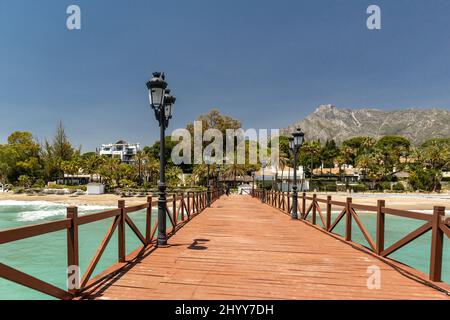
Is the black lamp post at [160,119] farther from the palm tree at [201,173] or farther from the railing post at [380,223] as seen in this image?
the palm tree at [201,173]

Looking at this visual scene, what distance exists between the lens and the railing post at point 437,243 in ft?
12.5

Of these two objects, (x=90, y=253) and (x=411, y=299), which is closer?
(x=411, y=299)

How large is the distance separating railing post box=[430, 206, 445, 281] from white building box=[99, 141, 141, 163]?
366ft

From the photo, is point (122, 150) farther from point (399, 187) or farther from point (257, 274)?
point (257, 274)

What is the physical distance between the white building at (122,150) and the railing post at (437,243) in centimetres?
11147

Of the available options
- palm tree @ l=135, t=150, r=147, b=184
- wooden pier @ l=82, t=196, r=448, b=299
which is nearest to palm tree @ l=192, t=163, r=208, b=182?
palm tree @ l=135, t=150, r=147, b=184

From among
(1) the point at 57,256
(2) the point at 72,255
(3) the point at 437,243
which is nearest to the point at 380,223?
(3) the point at 437,243

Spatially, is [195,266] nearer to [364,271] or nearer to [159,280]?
[159,280]

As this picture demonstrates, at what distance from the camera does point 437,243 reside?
385cm

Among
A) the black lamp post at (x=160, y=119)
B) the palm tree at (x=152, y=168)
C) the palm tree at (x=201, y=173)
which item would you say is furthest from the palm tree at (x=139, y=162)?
the black lamp post at (x=160, y=119)

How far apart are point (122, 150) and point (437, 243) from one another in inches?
4851
